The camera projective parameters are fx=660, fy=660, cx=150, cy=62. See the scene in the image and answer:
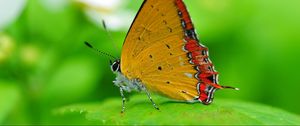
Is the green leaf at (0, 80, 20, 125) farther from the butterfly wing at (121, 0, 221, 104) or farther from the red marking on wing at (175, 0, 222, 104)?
the red marking on wing at (175, 0, 222, 104)

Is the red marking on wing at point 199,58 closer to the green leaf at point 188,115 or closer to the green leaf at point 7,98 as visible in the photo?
the green leaf at point 188,115

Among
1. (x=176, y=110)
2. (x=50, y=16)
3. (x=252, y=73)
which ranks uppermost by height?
(x=50, y=16)

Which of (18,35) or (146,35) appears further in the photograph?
(18,35)

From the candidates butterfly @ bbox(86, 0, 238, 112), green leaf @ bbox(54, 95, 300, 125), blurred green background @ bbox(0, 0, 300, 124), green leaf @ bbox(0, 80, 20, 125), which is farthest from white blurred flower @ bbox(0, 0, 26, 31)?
green leaf @ bbox(54, 95, 300, 125)

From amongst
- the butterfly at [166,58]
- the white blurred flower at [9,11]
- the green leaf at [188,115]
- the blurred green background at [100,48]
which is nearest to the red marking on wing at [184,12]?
the butterfly at [166,58]

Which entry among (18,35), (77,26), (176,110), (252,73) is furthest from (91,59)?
(176,110)

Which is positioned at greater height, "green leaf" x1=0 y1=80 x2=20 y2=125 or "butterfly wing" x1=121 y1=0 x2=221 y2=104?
"butterfly wing" x1=121 y1=0 x2=221 y2=104

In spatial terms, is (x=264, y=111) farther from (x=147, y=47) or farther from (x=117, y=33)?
(x=117, y=33)
